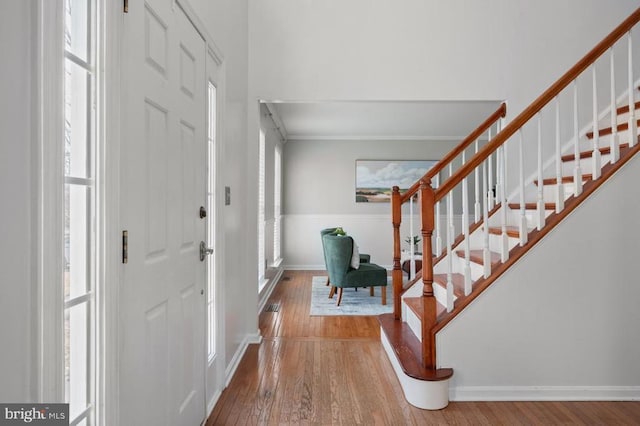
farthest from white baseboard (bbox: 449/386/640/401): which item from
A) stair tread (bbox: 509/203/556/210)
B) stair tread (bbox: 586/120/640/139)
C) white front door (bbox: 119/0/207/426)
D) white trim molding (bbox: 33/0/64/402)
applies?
white trim molding (bbox: 33/0/64/402)

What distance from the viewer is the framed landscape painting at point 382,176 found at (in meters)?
7.27

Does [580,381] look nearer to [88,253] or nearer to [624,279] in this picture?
[624,279]

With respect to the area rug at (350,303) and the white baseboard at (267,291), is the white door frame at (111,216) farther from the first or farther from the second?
the area rug at (350,303)

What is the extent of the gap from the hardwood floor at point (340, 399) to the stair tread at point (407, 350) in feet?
0.65

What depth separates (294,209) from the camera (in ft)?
23.9

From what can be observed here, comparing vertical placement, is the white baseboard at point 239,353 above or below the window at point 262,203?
below

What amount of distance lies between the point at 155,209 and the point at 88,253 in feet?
1.25

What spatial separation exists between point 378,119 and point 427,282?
4.15 m

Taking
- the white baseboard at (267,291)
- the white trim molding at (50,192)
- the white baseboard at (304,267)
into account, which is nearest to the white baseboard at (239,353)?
the white baseboard at (267,291)

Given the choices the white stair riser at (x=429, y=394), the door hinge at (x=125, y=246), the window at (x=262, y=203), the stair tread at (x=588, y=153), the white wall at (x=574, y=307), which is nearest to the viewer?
the door hinge at (x=125, y=246)

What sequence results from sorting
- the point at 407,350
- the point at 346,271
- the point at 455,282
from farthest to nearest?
1. the point at 346,271
2. the point at 455,282
3. the point at 407,350

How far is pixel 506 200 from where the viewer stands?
9.29 feet

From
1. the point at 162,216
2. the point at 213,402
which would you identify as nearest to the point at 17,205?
the point at 162,216

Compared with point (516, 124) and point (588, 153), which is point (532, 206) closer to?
point (588, 153)
